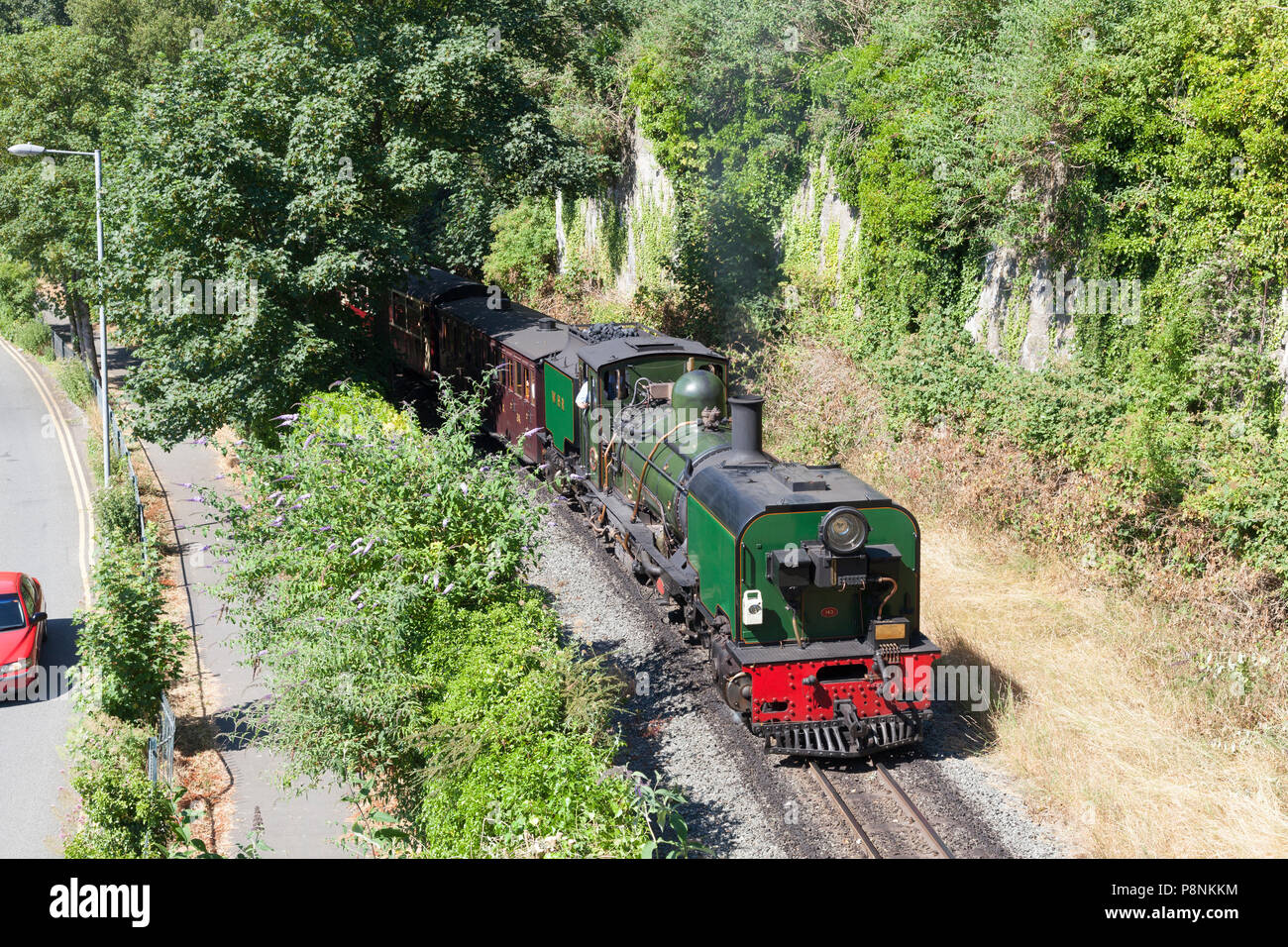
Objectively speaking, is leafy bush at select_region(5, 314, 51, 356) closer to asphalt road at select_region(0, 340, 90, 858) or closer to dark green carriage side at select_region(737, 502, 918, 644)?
asphalt road at select_region(0, 340, 90, 858)

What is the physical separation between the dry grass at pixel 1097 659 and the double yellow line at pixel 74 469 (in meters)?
13.3

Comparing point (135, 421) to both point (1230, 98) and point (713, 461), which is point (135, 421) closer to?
point (713, 461)

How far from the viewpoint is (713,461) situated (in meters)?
13.2

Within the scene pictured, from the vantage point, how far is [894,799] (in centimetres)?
1098

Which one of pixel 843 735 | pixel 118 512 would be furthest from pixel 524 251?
pixel 843 735

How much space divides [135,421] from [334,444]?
1028cm

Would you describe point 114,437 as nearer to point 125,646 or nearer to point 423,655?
point 125,646

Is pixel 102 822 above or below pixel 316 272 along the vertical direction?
below

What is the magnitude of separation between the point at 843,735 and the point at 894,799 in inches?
36.6

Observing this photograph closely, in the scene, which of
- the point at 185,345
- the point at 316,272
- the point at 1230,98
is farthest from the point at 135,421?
the point at 1230,98

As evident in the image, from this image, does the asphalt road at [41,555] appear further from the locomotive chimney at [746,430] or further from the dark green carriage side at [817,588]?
the locomotive chimney at [746,430]

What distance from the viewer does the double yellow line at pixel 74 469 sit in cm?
2118

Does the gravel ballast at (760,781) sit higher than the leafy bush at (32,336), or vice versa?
the leafy bush at (32,336)

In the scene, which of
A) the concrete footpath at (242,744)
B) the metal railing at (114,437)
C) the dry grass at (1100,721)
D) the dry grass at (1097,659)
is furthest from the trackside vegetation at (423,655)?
the dry grass at (1097,659)
